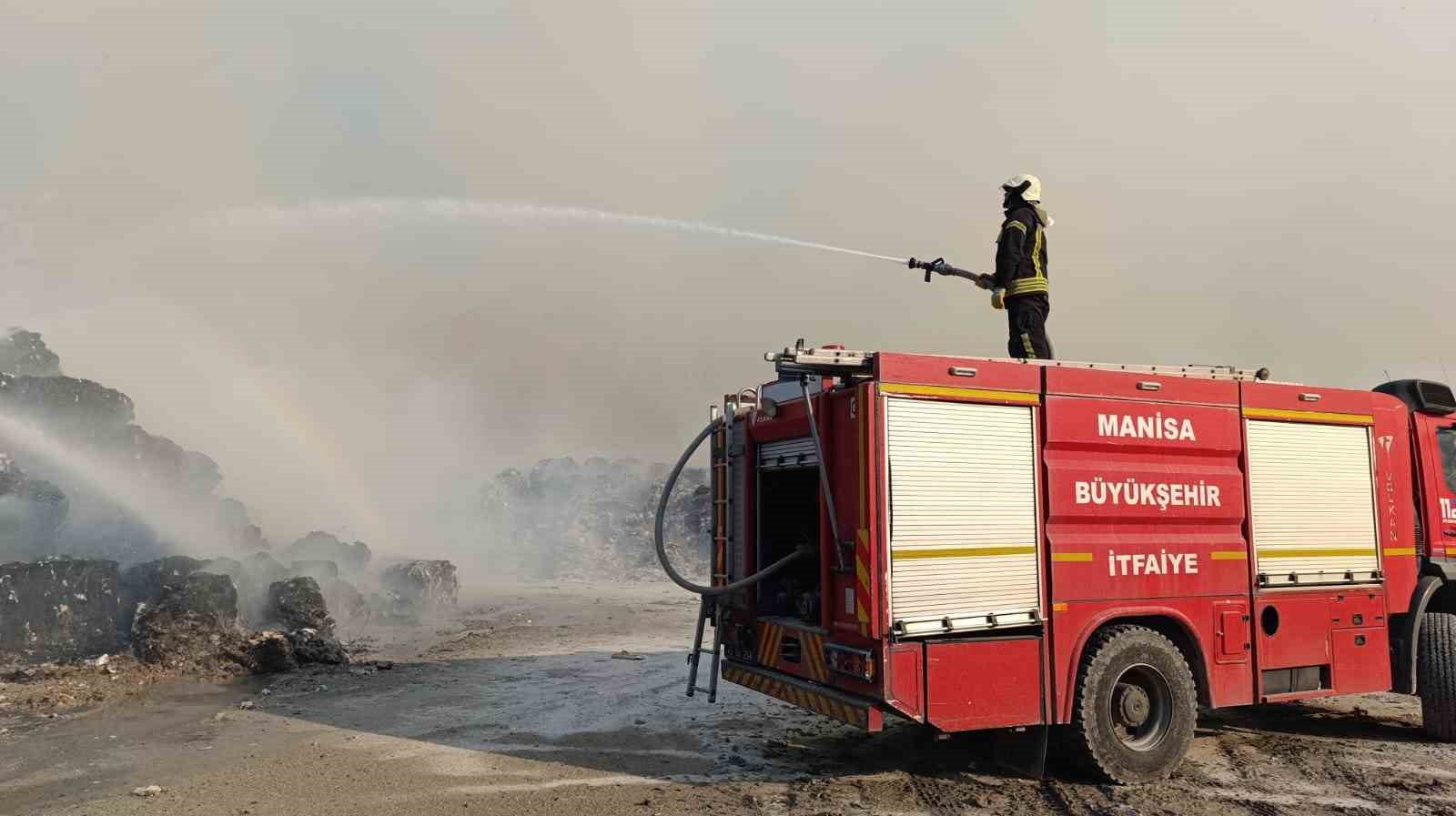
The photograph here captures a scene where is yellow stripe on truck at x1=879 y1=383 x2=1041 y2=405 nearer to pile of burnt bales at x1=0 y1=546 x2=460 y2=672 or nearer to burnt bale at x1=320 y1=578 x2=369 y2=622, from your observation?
pile of burnt bales at x1=0 y1=546 x2=460 y2=672

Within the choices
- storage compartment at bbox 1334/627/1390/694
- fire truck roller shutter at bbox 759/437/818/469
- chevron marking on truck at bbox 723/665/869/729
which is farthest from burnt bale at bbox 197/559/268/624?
storage compartment at bbox 1334/627/1390/694

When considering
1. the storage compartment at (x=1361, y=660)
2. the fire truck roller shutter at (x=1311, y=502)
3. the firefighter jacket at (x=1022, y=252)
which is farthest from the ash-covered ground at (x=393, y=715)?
the firefighter jacket at (x=1022, y=252)

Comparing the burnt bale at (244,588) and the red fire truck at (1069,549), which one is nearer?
the red fire truck at (1069,549)

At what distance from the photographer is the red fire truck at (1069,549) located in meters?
5.48

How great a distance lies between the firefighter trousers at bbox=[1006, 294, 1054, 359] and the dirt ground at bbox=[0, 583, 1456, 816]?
326 cm

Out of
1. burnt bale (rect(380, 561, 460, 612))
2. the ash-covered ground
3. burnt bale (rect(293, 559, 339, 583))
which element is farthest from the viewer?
burnt bale (rect(380, 561, 460, 612))

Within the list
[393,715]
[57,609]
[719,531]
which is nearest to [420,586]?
[57,609]

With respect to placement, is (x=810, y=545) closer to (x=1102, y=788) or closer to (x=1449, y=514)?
Answer: (x=1102, y=788)

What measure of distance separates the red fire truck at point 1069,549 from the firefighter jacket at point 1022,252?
1497mm

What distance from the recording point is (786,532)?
702 cm

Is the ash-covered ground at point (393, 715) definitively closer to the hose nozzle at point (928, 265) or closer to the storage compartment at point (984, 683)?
the storage compartment at point (984, 683)

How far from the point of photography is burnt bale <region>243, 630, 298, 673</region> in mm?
9883

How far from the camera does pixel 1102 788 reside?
5863mm

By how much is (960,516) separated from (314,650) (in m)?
7.95
